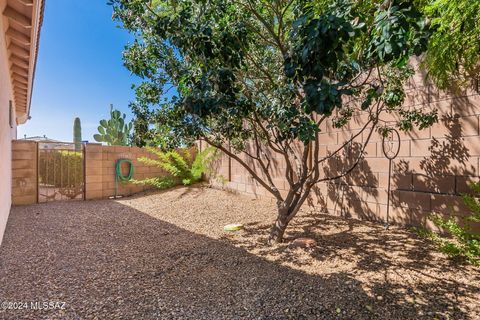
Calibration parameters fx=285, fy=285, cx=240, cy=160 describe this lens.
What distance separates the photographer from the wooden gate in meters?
7.69

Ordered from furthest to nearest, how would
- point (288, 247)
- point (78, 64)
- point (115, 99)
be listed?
point (115, 99) < point (78, 64) < point (288, 247)

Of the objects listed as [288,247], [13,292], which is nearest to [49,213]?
[13,292]

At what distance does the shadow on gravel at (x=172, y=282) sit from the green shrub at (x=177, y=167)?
4.63 metres

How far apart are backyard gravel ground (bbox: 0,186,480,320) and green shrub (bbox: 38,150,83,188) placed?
2874 millimetres

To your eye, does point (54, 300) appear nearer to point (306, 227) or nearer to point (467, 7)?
point (306, 227)

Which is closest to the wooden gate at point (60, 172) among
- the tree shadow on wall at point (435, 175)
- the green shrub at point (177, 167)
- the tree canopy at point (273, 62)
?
the green shrub at point (177, 167)

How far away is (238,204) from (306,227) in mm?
2445

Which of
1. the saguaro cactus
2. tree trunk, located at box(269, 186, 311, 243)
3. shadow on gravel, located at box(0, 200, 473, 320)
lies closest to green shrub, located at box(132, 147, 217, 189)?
shadow on gravel, located at box(0, 200, 473, 320)

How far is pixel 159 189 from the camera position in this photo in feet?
30.8

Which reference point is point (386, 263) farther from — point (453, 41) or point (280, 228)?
point (453, 41)

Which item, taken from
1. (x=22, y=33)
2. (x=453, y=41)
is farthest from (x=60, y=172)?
(x=453, y=41)

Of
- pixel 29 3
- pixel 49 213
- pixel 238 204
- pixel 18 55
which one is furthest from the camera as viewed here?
pixel 238 204

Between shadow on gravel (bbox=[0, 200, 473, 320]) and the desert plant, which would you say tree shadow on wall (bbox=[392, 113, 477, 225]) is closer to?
shadow on gravel (bbox=[0, 200, 473, 320])

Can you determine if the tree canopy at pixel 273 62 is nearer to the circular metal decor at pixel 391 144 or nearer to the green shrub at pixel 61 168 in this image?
the circular metal decor at pixel 391 144
